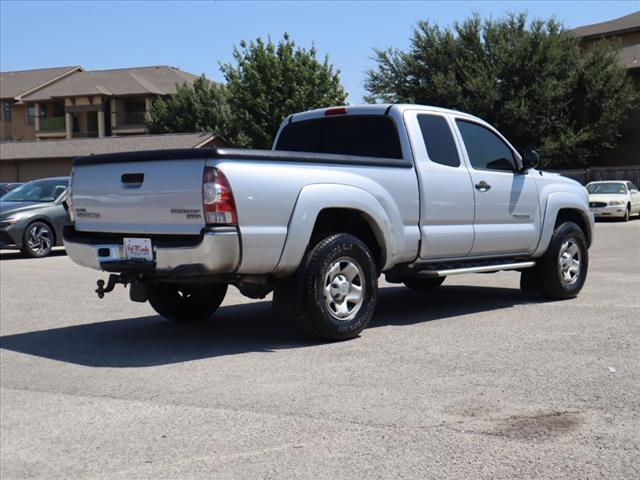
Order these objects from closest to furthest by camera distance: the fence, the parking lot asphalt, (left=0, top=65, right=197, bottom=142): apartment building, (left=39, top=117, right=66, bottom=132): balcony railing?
the parking lot asphalt → the fence → (left=0, top=65, right=197, bottom=142): apartment building → (left=39, top=117, right=66, bottom=132): balcony railing

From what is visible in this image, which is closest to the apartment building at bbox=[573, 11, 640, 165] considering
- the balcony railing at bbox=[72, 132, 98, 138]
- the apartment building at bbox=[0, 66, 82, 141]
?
the balcony railing at bbox=[72, 132, 98, 138]

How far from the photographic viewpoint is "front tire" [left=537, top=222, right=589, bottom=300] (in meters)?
9.53

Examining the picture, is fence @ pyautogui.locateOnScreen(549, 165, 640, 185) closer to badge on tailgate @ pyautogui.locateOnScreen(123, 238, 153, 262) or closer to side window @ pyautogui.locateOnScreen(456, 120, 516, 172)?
side window @ pyautogui.locateOnScreen(456, 120, 516, 172)

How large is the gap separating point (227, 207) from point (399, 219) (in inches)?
76.2

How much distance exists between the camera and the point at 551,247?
958 centimetres

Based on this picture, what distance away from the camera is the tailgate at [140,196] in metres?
6.42

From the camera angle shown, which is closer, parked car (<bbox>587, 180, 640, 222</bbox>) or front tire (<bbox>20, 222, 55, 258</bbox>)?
front tire (<bbox>20, 222, 55, 258</bbox>)

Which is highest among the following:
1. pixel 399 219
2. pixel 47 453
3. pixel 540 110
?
pixel 540 110

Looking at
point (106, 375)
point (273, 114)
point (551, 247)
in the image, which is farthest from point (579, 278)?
point (273, 114)

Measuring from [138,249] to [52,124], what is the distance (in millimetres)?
65141

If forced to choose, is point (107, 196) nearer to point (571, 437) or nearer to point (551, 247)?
Result: point (571, 437)

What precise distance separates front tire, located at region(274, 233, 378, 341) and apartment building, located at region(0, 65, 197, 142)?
57281mm

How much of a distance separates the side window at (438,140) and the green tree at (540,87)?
115 ft

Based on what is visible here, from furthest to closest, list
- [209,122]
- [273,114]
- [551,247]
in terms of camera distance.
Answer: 1. [209,122]
2. [273,114]
3. [551,247]
